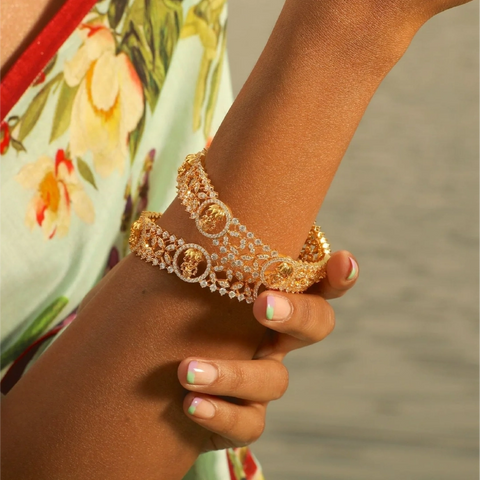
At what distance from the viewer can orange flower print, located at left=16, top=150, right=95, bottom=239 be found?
0.53 meters

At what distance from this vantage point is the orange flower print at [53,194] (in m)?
0.53

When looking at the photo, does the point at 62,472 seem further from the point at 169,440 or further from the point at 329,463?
the point at 329,463

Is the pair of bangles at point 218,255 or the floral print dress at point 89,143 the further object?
the floral print dress at point 89,143

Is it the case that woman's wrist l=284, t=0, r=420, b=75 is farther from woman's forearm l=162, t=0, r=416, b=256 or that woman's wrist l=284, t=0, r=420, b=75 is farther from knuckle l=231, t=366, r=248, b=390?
knuckle l=231, t=366, r=248, b=390

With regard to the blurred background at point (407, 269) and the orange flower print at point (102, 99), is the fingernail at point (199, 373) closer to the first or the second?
the orange flower print at point (102, 99)

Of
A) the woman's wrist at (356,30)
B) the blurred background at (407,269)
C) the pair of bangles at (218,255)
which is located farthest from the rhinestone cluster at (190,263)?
the blurred background at (407,269)

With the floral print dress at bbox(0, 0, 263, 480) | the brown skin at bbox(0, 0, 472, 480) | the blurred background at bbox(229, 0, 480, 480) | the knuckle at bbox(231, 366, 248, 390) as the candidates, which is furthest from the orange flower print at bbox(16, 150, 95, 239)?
the blurred background at bbox(229, 0, 480, 480)

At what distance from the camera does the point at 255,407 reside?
472 millimetres

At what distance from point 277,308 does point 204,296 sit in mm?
53

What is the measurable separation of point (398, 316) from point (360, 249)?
0.49 feet

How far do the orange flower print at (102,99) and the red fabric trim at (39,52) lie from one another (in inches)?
1.3

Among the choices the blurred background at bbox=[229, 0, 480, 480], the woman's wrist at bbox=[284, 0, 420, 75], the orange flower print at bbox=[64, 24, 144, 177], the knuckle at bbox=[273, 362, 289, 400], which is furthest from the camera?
the blurred background at bbox=[229, 0, 480, 480]

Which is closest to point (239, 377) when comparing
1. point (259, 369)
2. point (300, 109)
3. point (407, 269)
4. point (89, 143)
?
point (259, 369)

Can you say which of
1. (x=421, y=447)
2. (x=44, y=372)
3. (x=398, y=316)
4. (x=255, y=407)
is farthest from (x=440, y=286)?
(x=44, y=372)
